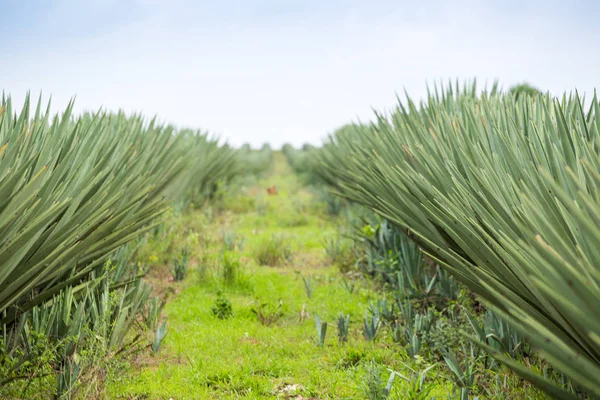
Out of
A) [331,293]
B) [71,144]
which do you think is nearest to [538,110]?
[331,293]

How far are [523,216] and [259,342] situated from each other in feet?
6.92

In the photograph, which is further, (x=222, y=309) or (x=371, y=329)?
(x=222, y=309)

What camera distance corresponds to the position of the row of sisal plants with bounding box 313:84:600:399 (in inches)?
58.3

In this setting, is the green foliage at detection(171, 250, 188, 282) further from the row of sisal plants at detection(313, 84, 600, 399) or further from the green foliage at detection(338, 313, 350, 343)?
the green foliage at detection(338, 313, 350, 343)

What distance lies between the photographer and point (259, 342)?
3.63m

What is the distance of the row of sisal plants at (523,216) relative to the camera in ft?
4.86

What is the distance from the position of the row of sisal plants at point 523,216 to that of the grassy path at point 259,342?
0.85m

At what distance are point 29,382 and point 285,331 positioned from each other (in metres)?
1.79

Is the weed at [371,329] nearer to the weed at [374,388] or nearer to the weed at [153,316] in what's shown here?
the weed at [374,388]

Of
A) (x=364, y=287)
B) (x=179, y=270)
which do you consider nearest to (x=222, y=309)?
(x=179, y=270)

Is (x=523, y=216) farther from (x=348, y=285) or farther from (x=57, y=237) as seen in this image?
(x=348, y=285)

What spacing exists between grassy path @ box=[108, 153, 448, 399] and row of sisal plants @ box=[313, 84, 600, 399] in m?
0.85

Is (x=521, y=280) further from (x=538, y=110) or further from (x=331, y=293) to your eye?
(x=331, y=293)

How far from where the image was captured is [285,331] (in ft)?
12.6
